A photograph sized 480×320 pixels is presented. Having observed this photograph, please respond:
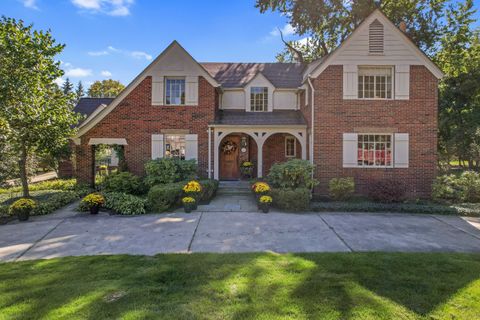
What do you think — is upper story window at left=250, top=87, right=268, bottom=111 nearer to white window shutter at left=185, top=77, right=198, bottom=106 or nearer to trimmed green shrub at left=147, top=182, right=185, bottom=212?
white window shutter at left=185, top=77, right=198, bottom=106

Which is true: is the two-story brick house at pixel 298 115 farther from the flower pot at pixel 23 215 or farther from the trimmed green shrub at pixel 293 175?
the flower pot at pixel 23 215

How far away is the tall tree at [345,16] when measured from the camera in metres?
18.1

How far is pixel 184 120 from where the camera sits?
42.8ft

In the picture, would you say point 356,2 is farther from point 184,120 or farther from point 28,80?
point 28,80

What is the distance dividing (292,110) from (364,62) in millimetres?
4356

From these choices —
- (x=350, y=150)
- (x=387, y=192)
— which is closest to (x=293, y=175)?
(x=350, y=150)

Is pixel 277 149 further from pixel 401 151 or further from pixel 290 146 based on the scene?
pixel 401 151

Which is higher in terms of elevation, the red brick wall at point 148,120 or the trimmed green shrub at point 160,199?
the red brick wall at point 148,120

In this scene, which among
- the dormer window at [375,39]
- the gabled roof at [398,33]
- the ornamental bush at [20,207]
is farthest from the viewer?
the dormer window at [375,39]

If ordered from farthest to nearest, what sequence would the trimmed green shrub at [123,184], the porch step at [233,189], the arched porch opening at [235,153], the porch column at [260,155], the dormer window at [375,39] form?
the arched porch opening at [235,153] → the porch column at [260,155] → the porch step at [233,189] → the dormer window at [375,39] → the trimmed green shrub at [123,184]

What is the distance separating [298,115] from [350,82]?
3287 mm

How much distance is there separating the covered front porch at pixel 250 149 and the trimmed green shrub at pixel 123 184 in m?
3.51

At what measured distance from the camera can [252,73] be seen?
15.9 meters

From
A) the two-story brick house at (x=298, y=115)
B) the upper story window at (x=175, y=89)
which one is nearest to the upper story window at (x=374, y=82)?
the two-story brick house at (x=298, y=115)
